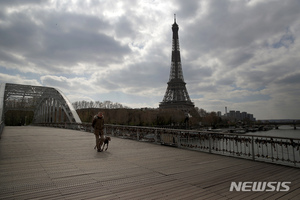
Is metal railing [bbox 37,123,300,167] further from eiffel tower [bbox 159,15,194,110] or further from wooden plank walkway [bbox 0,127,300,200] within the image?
eiffel tower [bbox 159,15,194,110]

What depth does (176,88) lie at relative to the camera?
78.8 metres

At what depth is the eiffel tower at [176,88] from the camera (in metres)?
78.4

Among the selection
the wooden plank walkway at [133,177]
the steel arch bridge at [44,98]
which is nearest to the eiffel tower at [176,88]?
the steel arch bridge at [44,98]

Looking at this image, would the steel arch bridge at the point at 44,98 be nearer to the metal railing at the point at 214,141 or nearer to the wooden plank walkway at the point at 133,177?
the metal railing at the point at 214,141

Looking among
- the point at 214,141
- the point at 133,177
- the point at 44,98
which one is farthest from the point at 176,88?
the point at 133,177

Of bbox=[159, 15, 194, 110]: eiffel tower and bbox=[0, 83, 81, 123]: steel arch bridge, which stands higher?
bbox=[159, 15, 194, 110]: eiffel tower

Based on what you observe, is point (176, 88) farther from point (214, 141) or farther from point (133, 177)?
point (133, 177)

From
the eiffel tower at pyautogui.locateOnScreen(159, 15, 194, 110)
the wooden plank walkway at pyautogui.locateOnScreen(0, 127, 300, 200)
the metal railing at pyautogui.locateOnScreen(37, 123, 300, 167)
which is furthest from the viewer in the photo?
the eiffel tower at pyautogui.locateOnScreen(159, 15, 194, 110)

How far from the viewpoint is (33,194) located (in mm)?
3572

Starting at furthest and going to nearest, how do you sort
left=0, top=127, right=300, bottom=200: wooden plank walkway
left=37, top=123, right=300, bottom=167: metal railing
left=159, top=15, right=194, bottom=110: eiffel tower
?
left=159, top=15, right=194, bottom=110: eiffel tower → left=37, top=123, right=300, bottom=167: metal railing → left=0, top=127, right=300, bottom=200: wooden plank walkway

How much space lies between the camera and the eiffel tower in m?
78.4

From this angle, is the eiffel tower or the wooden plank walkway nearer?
the wooden plank walkway

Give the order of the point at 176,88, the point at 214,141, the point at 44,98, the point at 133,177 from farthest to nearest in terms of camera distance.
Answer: the point at 176,88 → the point at 44,98 → the point at 214,141 → the point at 133,177

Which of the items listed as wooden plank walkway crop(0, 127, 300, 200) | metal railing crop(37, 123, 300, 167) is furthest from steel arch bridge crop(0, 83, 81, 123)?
wooden plank walkway crop(0, 127, 300, 200)
